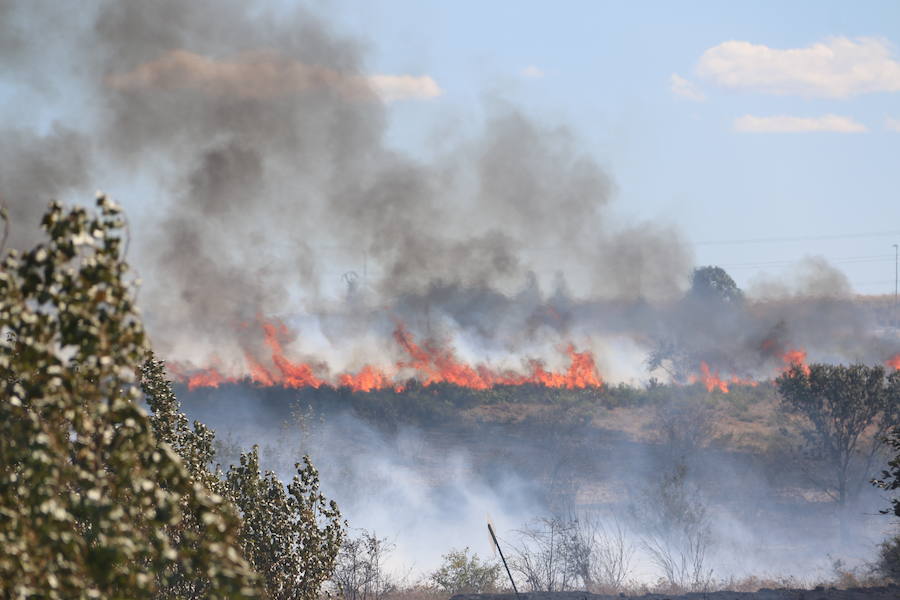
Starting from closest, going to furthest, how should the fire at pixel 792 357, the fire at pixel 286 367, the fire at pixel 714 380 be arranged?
the fire at pixel 286 367 < the fire at pixel 714 380 < the fire at pixel 792 357

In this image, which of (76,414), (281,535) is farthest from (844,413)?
(76,414)

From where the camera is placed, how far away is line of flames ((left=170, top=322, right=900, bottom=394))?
58188 millimetres

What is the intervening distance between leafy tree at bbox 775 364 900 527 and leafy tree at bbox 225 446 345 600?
31.3m

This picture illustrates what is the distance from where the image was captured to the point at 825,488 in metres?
41.2

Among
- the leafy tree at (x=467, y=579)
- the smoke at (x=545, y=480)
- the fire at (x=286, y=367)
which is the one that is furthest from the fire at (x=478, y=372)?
the leafy tree at (x=467, y=579)

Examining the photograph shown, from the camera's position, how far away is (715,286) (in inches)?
3000

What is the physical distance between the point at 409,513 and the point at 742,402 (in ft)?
73.1

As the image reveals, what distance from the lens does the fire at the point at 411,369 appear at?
191ft

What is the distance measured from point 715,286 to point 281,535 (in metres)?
67.6

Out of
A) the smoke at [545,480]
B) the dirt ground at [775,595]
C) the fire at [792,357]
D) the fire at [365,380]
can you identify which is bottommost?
the dirt ground at [775,595]

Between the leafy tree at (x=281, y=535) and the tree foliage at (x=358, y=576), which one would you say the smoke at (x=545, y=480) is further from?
the leafy tree at (x=281, y=535)

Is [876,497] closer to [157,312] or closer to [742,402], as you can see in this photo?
[742,402]

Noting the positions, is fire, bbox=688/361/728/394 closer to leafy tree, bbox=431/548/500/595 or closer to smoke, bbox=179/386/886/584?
smoke, bbox=179/386/886/584

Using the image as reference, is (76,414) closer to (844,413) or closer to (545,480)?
→ (844,413)
